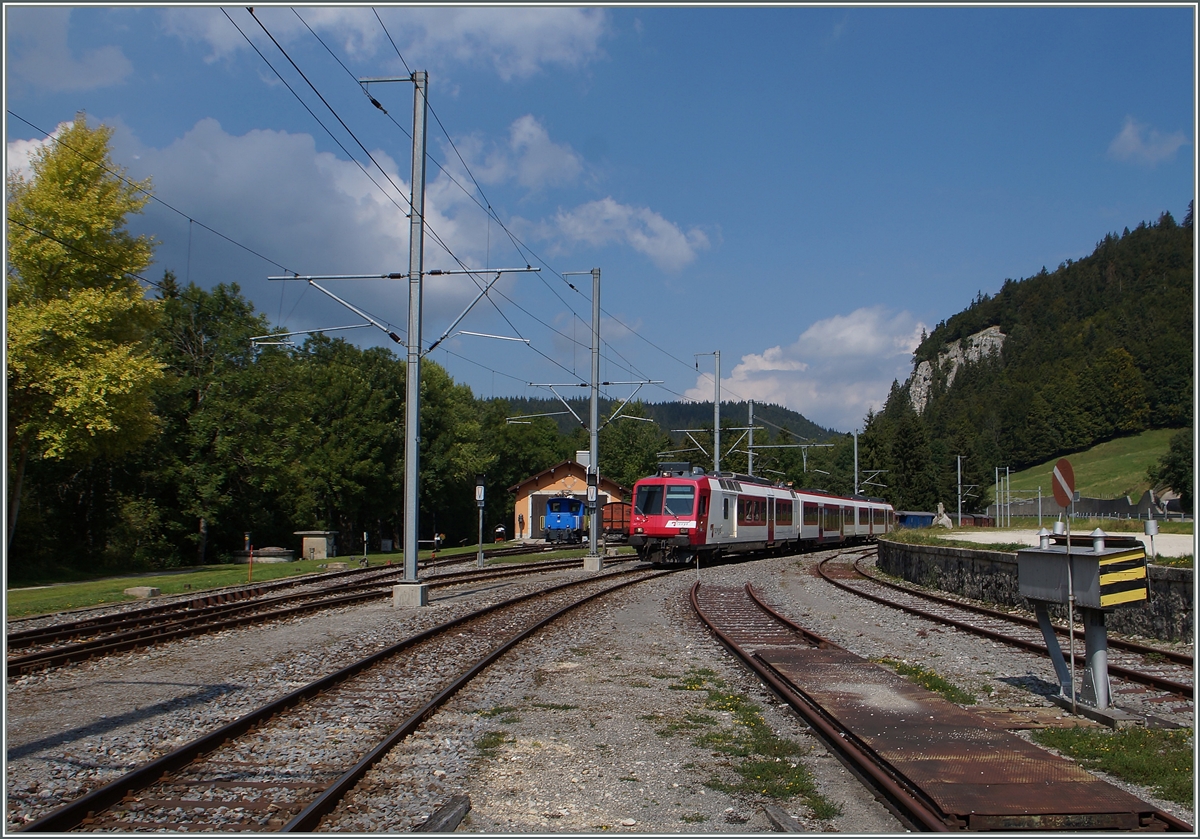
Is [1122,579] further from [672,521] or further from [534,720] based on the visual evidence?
[672,521]

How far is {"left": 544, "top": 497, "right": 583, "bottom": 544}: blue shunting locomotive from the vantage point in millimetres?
51531

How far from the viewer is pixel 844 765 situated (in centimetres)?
609

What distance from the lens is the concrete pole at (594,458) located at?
87.6 feet

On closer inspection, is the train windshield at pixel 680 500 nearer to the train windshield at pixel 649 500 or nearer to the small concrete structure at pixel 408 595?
the train windshield at pixel 649 500

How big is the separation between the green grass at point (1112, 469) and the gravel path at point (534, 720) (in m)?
93.4

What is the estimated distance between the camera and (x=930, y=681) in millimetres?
9008

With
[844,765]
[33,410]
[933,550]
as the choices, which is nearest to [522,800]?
[844,765]

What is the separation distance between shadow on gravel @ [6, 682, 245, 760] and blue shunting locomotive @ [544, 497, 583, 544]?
4285 cm

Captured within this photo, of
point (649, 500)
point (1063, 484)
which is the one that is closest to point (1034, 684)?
point (1063, 484)

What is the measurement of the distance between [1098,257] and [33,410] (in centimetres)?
19830

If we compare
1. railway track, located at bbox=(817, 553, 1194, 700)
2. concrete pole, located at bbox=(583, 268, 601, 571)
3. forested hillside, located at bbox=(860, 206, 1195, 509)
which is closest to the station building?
concrete pole, located at bbox=(583, 268, 601, 571)

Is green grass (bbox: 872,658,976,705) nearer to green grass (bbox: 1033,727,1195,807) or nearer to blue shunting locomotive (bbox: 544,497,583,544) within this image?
green grass (bbox: 1033,727,1195,807)

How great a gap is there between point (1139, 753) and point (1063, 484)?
10.2 feet

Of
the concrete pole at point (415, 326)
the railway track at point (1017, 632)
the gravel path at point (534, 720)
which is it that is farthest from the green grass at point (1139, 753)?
the concrete pole at point (415, 326)
